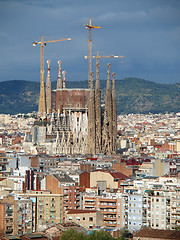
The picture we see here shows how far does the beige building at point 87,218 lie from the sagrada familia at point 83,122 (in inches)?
2098

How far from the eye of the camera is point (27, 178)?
224ft

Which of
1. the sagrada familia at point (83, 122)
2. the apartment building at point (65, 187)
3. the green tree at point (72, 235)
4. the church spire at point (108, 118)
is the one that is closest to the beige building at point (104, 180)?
the apartment building at point (65, 187)

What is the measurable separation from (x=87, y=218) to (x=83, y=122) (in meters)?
66.1

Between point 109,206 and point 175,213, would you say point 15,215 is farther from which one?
point 175,213

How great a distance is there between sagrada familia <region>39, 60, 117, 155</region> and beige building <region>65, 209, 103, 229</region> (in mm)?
53299

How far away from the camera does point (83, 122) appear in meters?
121

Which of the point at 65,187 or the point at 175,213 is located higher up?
the point at 65,187

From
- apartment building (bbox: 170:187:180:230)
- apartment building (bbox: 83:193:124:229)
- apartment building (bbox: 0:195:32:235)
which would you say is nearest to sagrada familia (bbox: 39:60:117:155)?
apartment building (bbox: 83:193:124:229)

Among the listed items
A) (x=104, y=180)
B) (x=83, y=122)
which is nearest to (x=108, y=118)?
(x=83, y=122)

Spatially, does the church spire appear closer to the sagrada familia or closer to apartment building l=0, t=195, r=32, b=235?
the sagrada familia

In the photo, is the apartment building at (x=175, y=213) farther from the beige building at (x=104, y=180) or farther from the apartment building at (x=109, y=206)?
the beige building at (x=104, y=180)

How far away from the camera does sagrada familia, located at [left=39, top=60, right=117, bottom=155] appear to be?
11125cm

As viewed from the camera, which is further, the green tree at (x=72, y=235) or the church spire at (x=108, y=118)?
the church spire at (x=108, y=118)

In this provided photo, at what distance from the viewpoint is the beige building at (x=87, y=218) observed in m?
54.5
